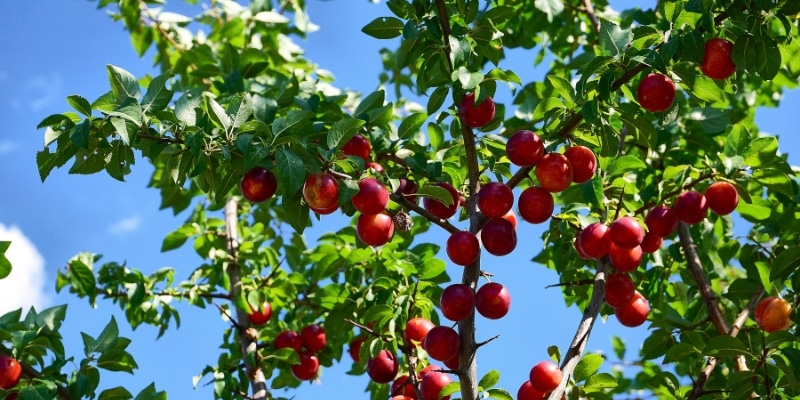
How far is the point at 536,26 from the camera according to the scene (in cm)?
387

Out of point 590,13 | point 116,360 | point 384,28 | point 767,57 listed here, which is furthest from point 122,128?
point 590,13

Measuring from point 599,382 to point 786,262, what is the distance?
61 centimetres

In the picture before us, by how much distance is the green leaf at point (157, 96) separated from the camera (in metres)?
2.04

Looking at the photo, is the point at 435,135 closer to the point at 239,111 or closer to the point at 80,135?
the point at 239,111

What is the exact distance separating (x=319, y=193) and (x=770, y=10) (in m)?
1.21

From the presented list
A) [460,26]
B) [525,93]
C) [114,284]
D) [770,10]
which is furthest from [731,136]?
[114,284]

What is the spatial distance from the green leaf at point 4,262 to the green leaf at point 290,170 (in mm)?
895

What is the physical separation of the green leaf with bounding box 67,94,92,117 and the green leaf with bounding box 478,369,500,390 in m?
1.21

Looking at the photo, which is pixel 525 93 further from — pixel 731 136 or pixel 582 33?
pixel 731 136

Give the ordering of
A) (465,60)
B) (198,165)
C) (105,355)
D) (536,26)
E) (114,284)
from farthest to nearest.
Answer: (536,26), (114,284), (105,355), (465,60), (198,165)

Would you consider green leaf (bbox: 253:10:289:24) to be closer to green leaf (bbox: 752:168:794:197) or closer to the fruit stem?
the fruit stem

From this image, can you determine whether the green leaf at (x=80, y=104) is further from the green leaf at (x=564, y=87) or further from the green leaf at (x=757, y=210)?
the green leaf at (x=757, y=210)

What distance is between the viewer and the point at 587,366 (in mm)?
2344

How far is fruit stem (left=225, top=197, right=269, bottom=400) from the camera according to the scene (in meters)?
3.16
